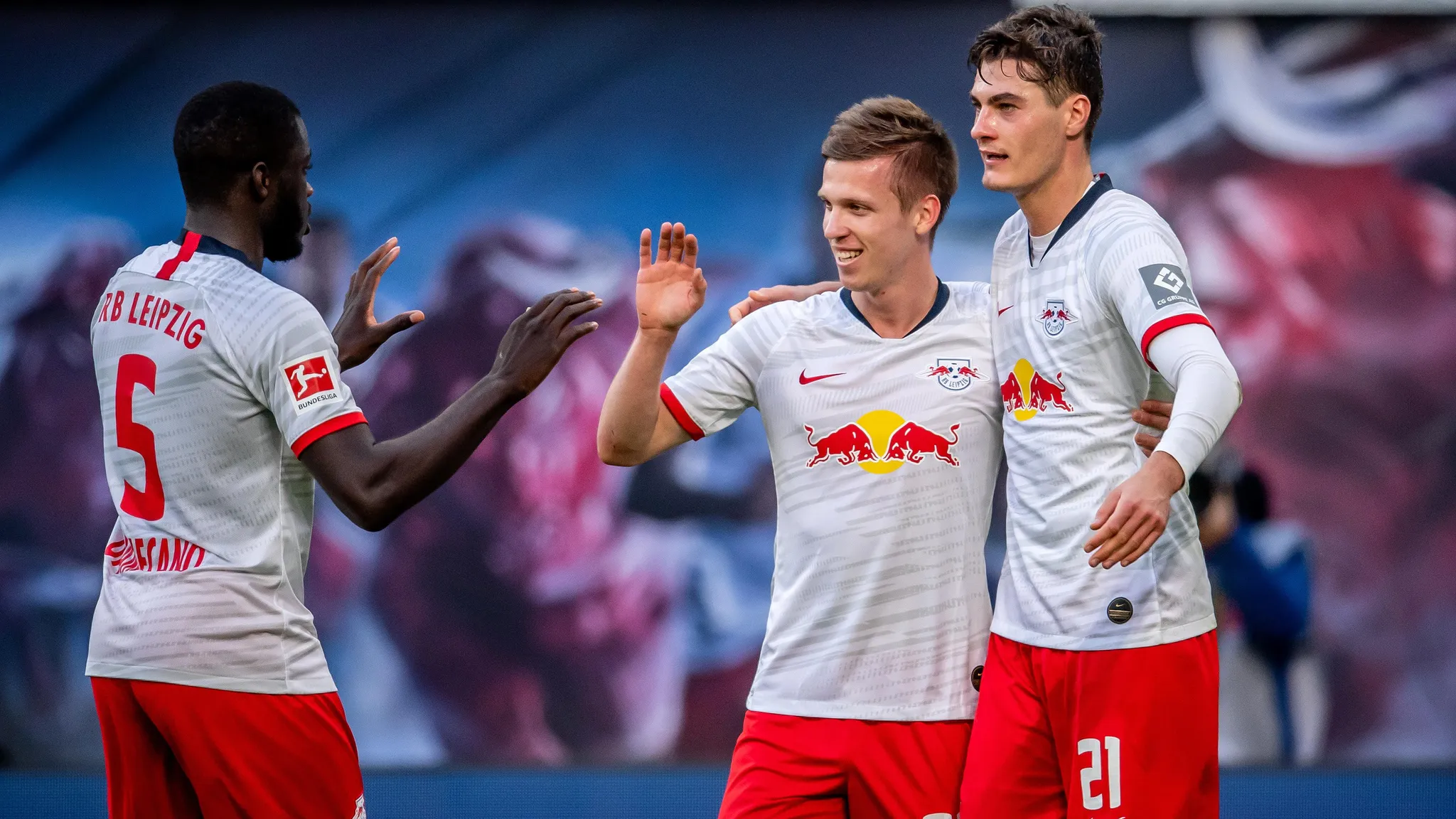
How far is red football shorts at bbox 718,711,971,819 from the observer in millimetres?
2498

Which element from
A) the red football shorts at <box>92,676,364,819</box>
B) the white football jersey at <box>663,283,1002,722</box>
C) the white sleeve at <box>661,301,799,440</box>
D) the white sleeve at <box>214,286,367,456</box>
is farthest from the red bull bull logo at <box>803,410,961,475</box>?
the red football shorts at <box>92,676,364,819</box>

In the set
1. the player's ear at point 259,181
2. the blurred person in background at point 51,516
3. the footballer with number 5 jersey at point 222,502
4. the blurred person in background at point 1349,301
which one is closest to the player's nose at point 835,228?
the footballer with number 5 jersey at point 222,502

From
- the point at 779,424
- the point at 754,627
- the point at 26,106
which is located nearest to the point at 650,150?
the point at 754,627

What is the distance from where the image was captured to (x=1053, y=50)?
251 cm

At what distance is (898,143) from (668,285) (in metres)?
0.59

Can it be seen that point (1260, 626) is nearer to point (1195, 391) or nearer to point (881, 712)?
point (881, 712)

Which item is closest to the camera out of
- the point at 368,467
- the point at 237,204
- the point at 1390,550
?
the point at 368,467

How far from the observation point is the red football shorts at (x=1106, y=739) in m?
2.34

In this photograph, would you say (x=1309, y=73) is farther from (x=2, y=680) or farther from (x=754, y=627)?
(x=2, y=680)

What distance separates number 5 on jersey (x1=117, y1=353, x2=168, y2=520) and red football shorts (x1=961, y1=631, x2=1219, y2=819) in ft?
5.14

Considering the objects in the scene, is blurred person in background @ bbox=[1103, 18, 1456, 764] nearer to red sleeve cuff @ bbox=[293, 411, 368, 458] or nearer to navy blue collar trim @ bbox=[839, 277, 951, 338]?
navy blue collar trim @ bbox=[839, 277, 951, 338]

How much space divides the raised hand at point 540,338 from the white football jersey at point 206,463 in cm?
29

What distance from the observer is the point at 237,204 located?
241cm

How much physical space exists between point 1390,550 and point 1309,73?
2120 millimetres
